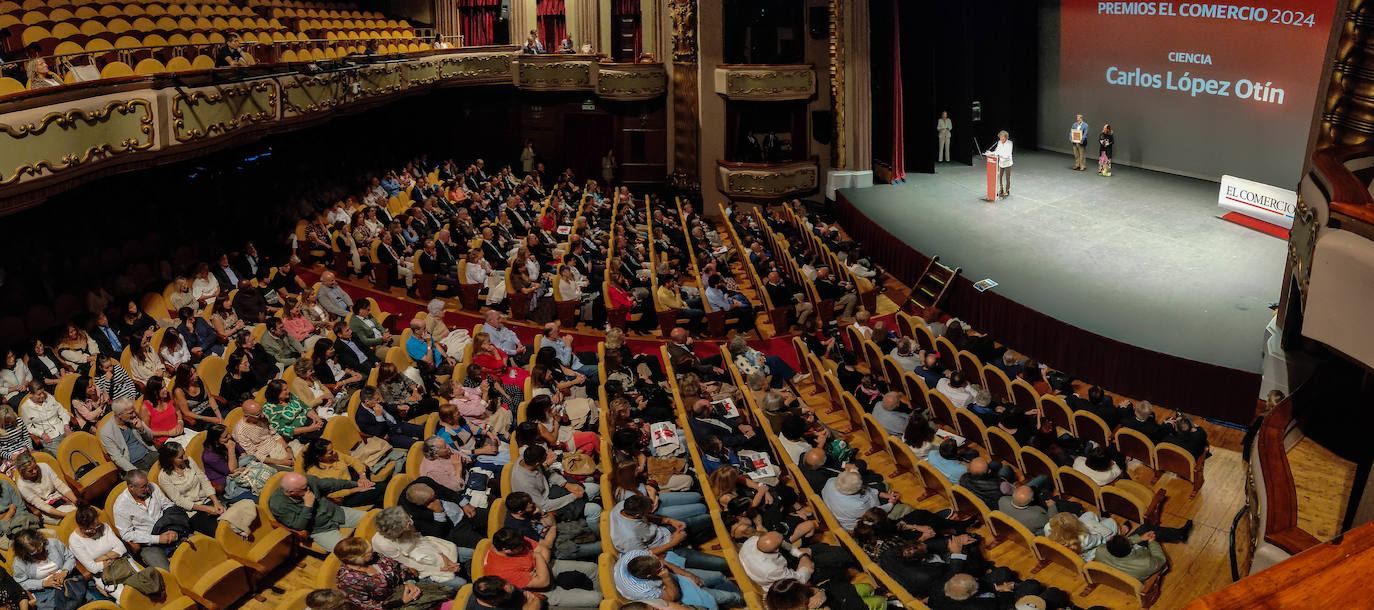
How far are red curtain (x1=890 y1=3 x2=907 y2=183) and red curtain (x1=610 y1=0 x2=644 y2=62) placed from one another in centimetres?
455

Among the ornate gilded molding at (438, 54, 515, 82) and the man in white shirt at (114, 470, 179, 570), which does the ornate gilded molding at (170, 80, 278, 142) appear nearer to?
the man in white shirt at (114, 470, 179, 570)

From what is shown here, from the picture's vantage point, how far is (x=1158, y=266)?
8.38m

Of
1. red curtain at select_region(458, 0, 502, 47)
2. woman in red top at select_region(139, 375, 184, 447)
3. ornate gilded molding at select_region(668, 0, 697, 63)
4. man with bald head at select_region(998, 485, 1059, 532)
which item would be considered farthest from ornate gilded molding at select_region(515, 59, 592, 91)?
man with bald head at select_region(998, 485, 1059, 532)

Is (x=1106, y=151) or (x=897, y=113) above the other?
(x=897, y=113)

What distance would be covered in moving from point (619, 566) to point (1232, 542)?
2781 mm

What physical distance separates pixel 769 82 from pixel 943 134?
2591 mm

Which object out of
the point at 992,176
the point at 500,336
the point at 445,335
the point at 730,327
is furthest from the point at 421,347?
the point at 992,176

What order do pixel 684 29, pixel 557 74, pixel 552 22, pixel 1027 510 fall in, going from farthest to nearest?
1. pixel 552 22
2. pixel 557 74
3. pixel 684 29
4. pixel 1027 510

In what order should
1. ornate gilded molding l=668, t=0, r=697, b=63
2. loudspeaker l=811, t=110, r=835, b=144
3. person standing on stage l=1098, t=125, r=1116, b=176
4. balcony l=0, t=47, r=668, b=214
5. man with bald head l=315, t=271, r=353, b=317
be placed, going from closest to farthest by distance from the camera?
balcony l=0, t=47, r=668, b=214
man with bald head l=315, t=271, r=353, b=317
person standing on stage l=1098, t=125, r=1116, b=176
loudspeaker l=811, t=110, r=835, b=144
ornate gilded molding l=668, t=0, r=697, b=63

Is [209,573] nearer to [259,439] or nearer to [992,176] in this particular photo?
[259,439]

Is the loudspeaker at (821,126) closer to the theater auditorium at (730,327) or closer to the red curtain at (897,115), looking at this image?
the theater auditorium at (730,327)

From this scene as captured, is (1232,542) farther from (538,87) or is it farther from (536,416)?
(538,87)

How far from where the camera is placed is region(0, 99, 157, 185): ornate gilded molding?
17.3ft

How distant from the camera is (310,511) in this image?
4.36 m
